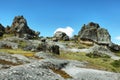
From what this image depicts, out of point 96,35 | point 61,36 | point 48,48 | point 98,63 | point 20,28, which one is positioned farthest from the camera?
point 61,36

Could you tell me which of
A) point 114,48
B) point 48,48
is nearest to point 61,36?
point 114,48

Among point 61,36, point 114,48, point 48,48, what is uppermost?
point 61,36

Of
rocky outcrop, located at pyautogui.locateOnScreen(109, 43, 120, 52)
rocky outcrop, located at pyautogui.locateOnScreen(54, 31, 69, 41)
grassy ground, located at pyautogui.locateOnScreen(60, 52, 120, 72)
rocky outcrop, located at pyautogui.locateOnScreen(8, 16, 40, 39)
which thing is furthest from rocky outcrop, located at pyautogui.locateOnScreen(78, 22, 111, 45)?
grassy ground, located at pyautogui.locateOnScreen(60, 52, 120, 72)

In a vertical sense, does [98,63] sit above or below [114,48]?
below

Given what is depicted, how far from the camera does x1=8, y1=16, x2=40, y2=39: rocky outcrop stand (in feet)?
513

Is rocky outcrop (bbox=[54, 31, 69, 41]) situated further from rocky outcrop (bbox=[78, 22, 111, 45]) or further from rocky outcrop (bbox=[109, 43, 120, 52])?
rocky outcrop (bbox=[109, 43, 120, 52])

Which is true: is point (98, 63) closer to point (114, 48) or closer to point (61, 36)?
point (114, 48)

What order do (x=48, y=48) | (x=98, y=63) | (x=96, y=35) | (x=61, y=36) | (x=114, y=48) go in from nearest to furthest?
(x=98, y=63) < (x=48, y=48) < (x=114, y=48) < (x=96, y=35) < (x=61, y=36)

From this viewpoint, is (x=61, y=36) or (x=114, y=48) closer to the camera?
(x=114, y=48)

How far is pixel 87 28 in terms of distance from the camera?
160250mm

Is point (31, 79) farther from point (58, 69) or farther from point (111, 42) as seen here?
point (111, 42)

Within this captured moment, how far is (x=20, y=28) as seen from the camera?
159 metres

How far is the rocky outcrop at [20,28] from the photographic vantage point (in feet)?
513

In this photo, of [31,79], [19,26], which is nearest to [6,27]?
[19,26]
